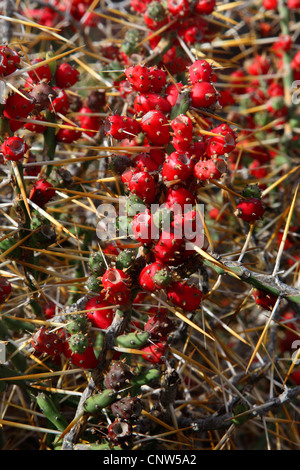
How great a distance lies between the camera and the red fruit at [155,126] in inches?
49.7

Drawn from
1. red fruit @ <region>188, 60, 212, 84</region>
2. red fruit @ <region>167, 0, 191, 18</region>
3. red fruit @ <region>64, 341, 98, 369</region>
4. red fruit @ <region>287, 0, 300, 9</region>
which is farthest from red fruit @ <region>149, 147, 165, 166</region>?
red fruit @ <region>287, 0, 300, 9</region>

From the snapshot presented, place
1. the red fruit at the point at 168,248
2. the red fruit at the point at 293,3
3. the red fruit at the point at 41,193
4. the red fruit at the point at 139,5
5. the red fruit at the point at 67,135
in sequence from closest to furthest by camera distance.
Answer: the red fruit at the point at 168,248, the red fruit at the point at 41,193, the red fruit at the point at 67,135, the red fruit at the point at 139,5, the red fruit at the point at 293,3

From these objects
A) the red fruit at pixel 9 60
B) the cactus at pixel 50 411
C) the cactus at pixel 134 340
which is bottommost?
the cactus at pixel 50 411

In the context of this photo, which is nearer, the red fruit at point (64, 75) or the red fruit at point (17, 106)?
the red fruit at point (17, 106)

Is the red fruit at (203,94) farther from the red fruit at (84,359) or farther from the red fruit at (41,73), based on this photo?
the red fruit at (84,359)

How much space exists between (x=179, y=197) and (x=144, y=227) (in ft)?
0.43

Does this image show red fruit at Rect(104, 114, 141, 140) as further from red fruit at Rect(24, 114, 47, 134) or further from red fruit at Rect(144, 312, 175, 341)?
red fruit at Rect(144, 312, 175, 341)

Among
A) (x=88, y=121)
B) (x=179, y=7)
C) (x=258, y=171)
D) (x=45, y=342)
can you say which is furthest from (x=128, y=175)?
(x=258, y=171)

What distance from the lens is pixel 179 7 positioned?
1856 mm

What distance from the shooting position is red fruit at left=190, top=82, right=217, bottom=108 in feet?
4.23

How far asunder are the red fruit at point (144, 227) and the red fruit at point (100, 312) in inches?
9.5

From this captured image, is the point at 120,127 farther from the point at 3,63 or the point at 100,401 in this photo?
the point at 100,401

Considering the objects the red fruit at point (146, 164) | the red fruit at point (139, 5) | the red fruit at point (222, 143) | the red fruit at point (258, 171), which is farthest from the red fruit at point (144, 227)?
the red fruit at point (258, 171)
